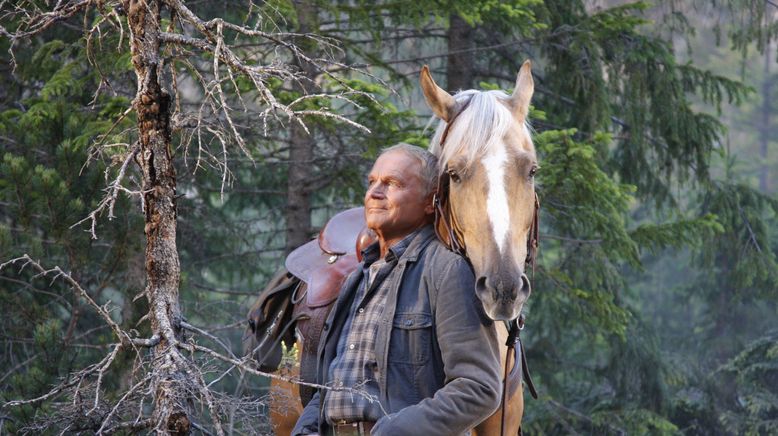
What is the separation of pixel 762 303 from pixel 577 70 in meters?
11.1

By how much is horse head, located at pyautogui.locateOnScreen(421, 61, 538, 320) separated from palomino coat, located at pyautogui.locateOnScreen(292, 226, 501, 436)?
0.10 m

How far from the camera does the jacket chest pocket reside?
11.4 ft

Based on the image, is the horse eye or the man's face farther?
the man's face

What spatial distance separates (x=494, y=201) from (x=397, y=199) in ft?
1.60

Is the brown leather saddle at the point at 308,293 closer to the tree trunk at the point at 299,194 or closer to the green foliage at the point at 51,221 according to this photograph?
the green foliage at the point at 51,221

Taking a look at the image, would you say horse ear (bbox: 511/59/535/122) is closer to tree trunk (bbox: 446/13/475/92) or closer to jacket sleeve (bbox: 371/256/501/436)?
jacket sleeve (bbox: 371/256/501/436)

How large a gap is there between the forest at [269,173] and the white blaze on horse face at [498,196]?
427mm

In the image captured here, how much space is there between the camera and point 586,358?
16.7 meters

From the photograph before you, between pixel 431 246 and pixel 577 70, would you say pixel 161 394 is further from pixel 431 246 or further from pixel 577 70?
pixel 577 70

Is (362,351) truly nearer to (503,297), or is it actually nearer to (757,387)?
(503,297)

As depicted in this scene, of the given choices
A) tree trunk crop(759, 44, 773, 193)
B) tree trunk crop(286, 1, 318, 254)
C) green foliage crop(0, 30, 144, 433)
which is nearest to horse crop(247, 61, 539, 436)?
green foliage crop(0, 30, 144, 433)

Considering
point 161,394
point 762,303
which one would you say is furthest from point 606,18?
point 762,303

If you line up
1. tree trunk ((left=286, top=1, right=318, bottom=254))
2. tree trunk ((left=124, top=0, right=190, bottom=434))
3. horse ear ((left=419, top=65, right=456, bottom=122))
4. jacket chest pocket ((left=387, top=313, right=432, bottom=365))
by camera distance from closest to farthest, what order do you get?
tree trunk ((left=124, top=0, right=190, bottom=434)) → jacket chest pocket ((left=387, top=313, right=432, bottom=365)) → horse ear ((left=419, top=65, right=456, bottom=122)) → tree trunk ((left=286, top=1, right=318, bottom=254))

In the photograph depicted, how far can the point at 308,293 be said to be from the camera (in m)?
4.54
